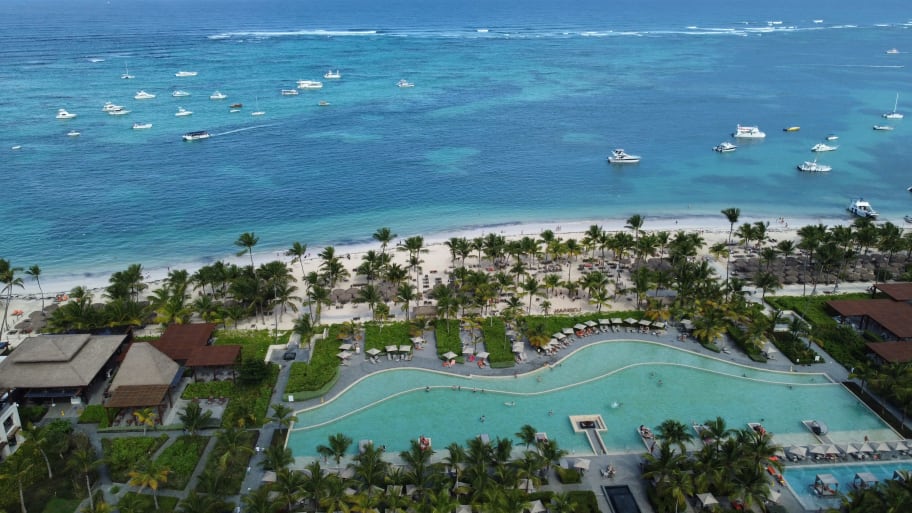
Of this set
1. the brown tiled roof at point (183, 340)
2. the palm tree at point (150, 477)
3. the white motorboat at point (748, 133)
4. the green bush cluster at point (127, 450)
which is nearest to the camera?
the palm tree at point (150, 477)

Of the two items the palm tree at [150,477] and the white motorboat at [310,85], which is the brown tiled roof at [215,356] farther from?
the white motorboat at [310,85]

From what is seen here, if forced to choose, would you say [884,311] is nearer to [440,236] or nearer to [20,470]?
[440,236]

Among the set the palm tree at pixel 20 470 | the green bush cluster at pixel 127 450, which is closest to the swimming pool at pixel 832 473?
the green bush cluster at pixel 127 450

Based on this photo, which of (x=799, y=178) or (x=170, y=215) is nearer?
(x=170, y=215)

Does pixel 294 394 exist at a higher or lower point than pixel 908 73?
lower

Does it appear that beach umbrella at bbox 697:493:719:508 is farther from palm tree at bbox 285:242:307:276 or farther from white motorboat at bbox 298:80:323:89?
white motorboat at bbox 298:80:323:89

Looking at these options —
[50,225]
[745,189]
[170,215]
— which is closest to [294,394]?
[170,215]

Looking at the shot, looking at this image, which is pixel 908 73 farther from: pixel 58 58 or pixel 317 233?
pixel 58 58
